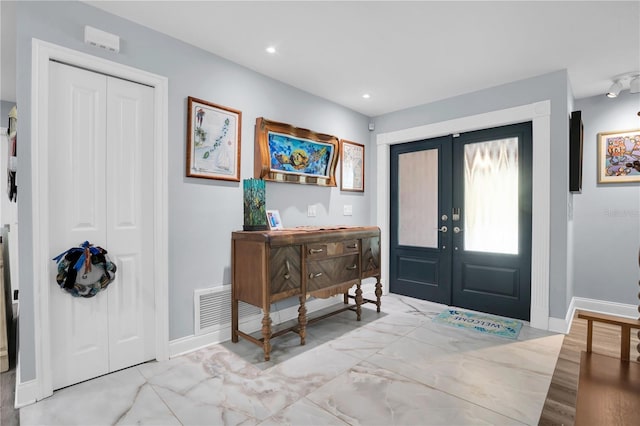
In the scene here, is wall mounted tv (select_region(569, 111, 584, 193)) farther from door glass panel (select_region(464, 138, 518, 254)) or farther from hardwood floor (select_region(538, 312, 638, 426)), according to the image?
hardwood floor (select_region(538, 312, 638, 426))

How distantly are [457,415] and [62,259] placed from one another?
103 inches

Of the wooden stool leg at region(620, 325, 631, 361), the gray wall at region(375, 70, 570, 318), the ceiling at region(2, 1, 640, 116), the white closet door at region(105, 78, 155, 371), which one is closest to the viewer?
the wooden stool leg at region(620, 325, 631, 361)

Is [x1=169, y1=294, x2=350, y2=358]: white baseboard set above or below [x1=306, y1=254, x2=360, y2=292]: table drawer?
below

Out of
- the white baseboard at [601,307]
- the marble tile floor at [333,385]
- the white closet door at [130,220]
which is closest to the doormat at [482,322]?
the marble tile floor at [333,385]

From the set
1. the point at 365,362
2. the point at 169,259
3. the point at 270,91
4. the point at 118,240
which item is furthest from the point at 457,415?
the point at 270,91

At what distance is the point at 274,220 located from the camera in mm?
3180

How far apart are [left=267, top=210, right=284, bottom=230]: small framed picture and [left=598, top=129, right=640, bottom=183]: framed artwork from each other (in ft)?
12.3

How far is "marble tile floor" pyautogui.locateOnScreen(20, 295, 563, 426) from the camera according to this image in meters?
1.80

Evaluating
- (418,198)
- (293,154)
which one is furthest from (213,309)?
(418,198)

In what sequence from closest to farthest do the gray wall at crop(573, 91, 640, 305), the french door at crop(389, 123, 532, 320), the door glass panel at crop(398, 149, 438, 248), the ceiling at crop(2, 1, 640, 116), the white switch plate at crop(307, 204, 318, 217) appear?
1. the ceiling at crop(2, 1, 640, 116)
2. the french door at crop(389, 123, 532, 320)
3. the gray wall at crop(573, 91, 640, 305)
4. the white switch plate at crop(307, 204, 318, 217)
5. the door glass panel at crop(398, 149, 438, 248)

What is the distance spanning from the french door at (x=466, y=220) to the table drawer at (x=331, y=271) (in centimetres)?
129

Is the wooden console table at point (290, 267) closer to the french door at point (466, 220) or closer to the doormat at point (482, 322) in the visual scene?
the doormat at point (482, 322)

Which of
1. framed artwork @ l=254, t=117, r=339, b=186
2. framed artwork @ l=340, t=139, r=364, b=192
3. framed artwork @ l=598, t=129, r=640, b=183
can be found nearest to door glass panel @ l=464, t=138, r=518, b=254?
framed artwork @ l=598, t=129, r=640, b=183

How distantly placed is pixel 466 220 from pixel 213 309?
2.98 metres
